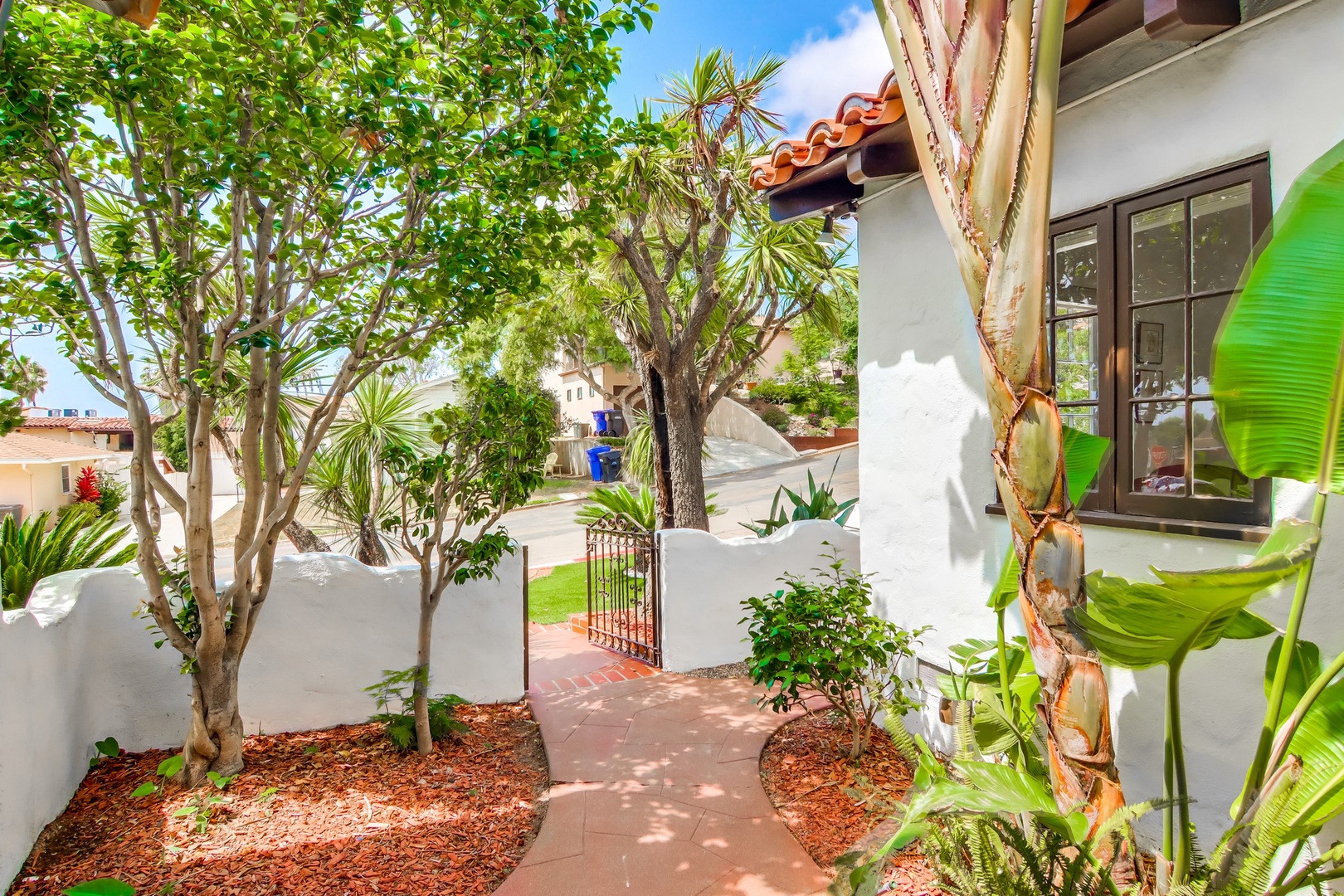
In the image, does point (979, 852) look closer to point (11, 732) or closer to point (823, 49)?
point (11, 732)

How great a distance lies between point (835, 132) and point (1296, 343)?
286 centimetres

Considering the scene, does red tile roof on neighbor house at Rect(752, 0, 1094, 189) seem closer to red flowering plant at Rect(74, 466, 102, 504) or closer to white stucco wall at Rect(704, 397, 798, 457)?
red flowering plant at Rect(74, 466, 102, 504)

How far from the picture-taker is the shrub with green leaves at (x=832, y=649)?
13.9ft

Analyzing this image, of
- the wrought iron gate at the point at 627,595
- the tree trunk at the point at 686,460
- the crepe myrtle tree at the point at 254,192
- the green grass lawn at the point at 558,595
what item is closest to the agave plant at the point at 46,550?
the crepe myrtle tree at the point at 254,192

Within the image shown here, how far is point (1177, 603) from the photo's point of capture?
1807 millimetres

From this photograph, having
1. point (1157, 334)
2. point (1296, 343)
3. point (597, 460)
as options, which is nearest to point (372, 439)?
point (1157, 334)

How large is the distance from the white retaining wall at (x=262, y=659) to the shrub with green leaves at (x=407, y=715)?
33cm

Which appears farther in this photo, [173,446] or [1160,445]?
[173,446]

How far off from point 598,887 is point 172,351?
11.9 feet

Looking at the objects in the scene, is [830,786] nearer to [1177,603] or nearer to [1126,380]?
[1126,380]

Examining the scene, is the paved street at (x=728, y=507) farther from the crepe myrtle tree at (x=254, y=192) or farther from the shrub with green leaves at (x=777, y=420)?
the crepe myrtle tree at (x=254, y=192)

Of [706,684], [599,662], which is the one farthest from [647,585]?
[706,684]

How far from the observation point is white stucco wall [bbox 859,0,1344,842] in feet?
8.91

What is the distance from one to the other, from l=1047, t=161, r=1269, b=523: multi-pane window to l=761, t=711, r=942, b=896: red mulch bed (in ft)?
Answer: 6.42
